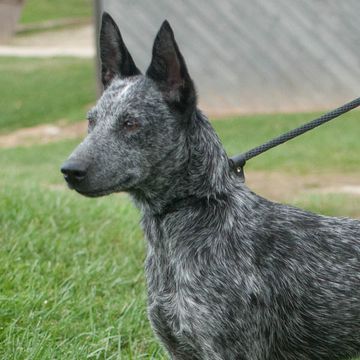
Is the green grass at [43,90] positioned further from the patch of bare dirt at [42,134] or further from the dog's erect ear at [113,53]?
the dog's erect ear at [113,53]

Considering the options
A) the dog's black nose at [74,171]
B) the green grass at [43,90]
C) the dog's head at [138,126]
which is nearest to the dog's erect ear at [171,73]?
the dog's head at [138,126]

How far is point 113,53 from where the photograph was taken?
→ 13.5 ft

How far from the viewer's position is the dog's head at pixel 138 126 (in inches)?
143

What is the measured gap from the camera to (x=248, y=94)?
837 inches

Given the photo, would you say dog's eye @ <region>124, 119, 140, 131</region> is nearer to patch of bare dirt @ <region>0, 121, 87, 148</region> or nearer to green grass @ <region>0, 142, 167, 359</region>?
green grass @ <region>0, 142, 167, 359</region>

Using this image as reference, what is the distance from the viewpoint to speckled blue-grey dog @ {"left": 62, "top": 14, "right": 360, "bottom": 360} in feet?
12.0

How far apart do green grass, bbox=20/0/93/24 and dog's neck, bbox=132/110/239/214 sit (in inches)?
1786

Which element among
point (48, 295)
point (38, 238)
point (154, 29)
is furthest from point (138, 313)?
point (154, 29)

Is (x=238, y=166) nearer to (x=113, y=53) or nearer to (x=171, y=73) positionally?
(x=171, y=73)

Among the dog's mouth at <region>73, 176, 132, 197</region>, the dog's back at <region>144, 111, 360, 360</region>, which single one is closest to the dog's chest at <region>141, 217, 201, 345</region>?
the dog's back at <region>144, 111, 360, 360</region>

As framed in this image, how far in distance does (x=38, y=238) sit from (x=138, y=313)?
136 centimetres

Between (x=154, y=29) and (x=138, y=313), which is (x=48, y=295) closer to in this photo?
(x=138, y=313)

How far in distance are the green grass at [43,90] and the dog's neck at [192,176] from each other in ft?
62.0

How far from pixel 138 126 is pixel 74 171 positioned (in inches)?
16.1
